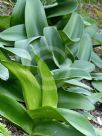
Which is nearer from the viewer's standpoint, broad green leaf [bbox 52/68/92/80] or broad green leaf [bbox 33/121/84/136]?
broad green leaf [bbox 33/121/84/136]

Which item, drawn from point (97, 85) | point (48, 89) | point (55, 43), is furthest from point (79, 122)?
point (97, 85)

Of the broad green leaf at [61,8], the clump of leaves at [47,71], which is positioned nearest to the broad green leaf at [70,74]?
the clump of leaves at [47,71]

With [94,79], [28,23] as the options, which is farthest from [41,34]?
[94,79]

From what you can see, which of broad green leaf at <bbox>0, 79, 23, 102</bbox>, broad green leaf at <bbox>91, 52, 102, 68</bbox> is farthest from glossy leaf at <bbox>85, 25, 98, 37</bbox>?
broad green leaf at <bbox>0, 79, 23, 102</bbox>

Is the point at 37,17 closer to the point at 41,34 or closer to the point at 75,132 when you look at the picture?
the point at 41,34

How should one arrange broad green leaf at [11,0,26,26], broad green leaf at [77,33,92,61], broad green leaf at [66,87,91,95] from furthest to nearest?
broad green leaf at [77,33,92,61] < broad green leaf at [11,0,26,26] < broad green leaf at [66,87,91,95]

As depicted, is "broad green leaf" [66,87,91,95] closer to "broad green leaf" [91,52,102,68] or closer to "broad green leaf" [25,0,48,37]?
"broad green leaf" [25,0,48,37]

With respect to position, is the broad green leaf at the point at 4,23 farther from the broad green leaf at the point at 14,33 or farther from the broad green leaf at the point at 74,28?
the broad green leaf at the point at 74,28
